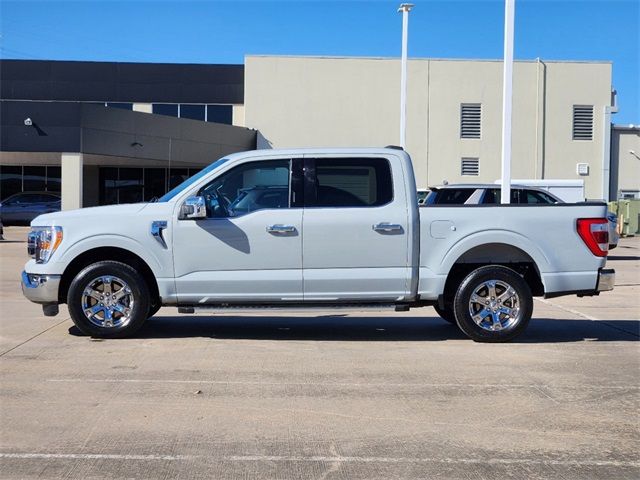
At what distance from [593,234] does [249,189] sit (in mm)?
3862

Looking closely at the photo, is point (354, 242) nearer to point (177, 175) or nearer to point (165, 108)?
point (177, 175)

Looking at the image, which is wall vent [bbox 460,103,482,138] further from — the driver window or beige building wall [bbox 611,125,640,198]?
the driver window

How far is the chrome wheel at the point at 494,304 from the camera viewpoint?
8312 mm

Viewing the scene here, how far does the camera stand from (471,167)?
115 ft

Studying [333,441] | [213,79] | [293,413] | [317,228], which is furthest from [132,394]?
[213,79]

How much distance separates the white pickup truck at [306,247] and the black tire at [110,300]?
0.01 metres

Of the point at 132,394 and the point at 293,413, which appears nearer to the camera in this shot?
the point at 293,413

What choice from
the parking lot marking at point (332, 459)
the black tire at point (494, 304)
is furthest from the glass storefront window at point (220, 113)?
the parking lot marking at point (332, 459)

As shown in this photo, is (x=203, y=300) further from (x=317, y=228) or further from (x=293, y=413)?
(x=293, y=413)

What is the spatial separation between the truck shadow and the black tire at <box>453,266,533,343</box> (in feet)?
1.63

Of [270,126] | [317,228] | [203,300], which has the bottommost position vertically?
[203,300]

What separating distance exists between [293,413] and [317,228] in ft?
8.96

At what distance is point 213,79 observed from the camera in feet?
119

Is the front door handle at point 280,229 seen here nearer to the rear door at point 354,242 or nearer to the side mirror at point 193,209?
the rear door at point 354,242
